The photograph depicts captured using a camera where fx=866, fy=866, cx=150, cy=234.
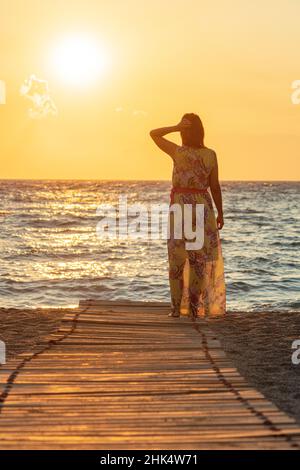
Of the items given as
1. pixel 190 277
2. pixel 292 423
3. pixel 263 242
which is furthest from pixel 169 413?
pixel 263 242

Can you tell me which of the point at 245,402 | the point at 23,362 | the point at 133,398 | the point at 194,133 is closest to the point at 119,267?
the point at 194,133

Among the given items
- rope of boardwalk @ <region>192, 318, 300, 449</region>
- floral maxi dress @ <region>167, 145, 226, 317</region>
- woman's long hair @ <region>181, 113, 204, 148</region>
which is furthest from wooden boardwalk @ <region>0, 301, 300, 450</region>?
woman's long hair @ <region>181, 113, 204, 148</region>

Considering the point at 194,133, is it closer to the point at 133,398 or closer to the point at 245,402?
the point at 133,398

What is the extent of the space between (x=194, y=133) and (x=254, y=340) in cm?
229

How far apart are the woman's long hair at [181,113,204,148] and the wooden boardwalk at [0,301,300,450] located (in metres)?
2.07

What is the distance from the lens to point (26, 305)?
14.1m

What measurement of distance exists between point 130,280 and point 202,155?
9.67m

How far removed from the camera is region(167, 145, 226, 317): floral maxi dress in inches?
353

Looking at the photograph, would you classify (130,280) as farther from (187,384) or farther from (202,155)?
(187,384)

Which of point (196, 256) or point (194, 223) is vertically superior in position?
point (194, 223)

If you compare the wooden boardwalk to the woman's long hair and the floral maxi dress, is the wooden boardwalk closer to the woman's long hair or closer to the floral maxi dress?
the floral maxi dress

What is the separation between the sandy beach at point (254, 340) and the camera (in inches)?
278

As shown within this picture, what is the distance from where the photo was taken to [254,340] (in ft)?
30.3

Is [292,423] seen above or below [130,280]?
above
